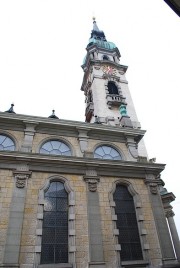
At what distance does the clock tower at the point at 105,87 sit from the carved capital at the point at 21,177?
12281 mm

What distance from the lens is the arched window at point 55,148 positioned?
16141mm

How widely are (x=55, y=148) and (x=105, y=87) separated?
16534mm

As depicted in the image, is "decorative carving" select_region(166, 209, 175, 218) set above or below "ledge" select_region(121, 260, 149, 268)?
above

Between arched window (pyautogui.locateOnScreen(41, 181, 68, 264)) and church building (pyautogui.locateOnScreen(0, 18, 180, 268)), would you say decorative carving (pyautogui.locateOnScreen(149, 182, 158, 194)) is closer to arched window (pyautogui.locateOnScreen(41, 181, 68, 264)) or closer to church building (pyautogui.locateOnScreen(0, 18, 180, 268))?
church building (pyautogui.locateOnScreen(0, 18, 180, 268))

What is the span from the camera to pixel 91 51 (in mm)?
37219

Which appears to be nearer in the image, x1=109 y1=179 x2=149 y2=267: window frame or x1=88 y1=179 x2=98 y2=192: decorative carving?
x1=109 y1=179 x2=149 y2=267: window frame

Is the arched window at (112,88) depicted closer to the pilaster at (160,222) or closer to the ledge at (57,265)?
the pilaster at (160,222)

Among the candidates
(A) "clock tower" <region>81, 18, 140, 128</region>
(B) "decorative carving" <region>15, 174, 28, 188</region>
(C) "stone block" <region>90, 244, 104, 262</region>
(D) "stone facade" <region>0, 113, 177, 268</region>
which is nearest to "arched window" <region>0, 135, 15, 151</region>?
(D) "stone facade" <region>0, 113, 177, 268</region>

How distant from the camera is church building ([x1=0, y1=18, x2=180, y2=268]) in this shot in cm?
1216

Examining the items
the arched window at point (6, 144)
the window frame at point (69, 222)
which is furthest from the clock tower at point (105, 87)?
the window frame at point (69, 222)

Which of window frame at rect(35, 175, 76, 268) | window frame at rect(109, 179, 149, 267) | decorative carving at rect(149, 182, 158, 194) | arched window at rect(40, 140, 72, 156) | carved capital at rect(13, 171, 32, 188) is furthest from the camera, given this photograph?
arched window at rect(40, 140, 72, 156)

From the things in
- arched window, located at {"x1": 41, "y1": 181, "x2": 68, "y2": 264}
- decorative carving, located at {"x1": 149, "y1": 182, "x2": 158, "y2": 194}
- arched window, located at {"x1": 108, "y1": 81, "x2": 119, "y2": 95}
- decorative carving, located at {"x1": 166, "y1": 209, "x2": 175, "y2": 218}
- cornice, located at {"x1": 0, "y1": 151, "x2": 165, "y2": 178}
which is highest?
arched window, located at {"x1": 108, "y1": 81, "x2": 119, "y2": 95}

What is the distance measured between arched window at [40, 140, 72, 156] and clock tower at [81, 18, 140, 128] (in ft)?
28.3

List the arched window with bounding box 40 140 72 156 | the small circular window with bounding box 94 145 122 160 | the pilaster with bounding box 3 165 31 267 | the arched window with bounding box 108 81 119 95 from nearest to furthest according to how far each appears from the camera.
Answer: the pilaster with bounding box 3 165 31 267 < the arched window with bounding box 40 140 72 156 < the small circular window with bounding box 94 145 122 160 < the arched window with bounding box 108 81 119 95
